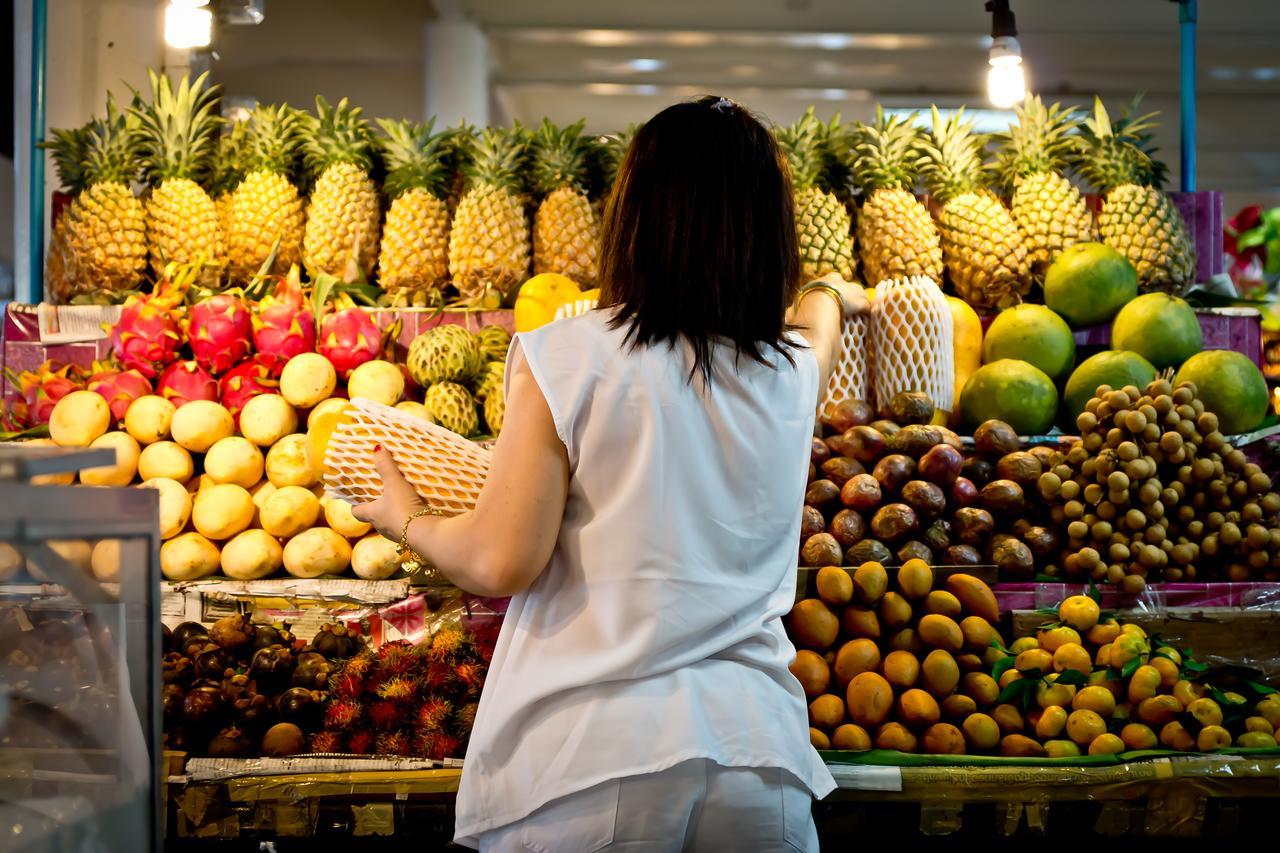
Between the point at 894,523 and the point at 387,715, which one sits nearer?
the point at 387,715

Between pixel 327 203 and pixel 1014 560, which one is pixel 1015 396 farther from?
pixel 327 203

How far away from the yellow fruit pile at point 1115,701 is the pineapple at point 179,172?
2936 millimetres

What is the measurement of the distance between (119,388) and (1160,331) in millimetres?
3256

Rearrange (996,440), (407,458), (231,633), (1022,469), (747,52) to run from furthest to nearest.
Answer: (747,52) < (996,440) < (1022,469) < (231,633) < (407,458)

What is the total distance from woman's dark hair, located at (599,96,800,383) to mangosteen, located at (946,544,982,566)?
157 centimetres

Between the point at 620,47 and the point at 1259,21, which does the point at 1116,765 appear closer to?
the point at 620,47

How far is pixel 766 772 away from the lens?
1327 millimetres

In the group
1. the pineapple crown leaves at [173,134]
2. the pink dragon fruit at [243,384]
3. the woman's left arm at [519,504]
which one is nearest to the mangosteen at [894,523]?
the woman's left arm at [519,504]

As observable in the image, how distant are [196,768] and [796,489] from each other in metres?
1.48

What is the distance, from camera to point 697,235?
1.35 m

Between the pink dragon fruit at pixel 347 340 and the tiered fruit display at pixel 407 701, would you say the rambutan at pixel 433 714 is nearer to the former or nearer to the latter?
the tiered fruit display at pixel 407 701

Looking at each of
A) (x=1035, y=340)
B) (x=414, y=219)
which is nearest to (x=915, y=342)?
(x=1035, y=340)

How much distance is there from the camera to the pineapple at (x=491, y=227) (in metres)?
3.60

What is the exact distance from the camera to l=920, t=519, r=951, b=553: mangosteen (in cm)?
278
